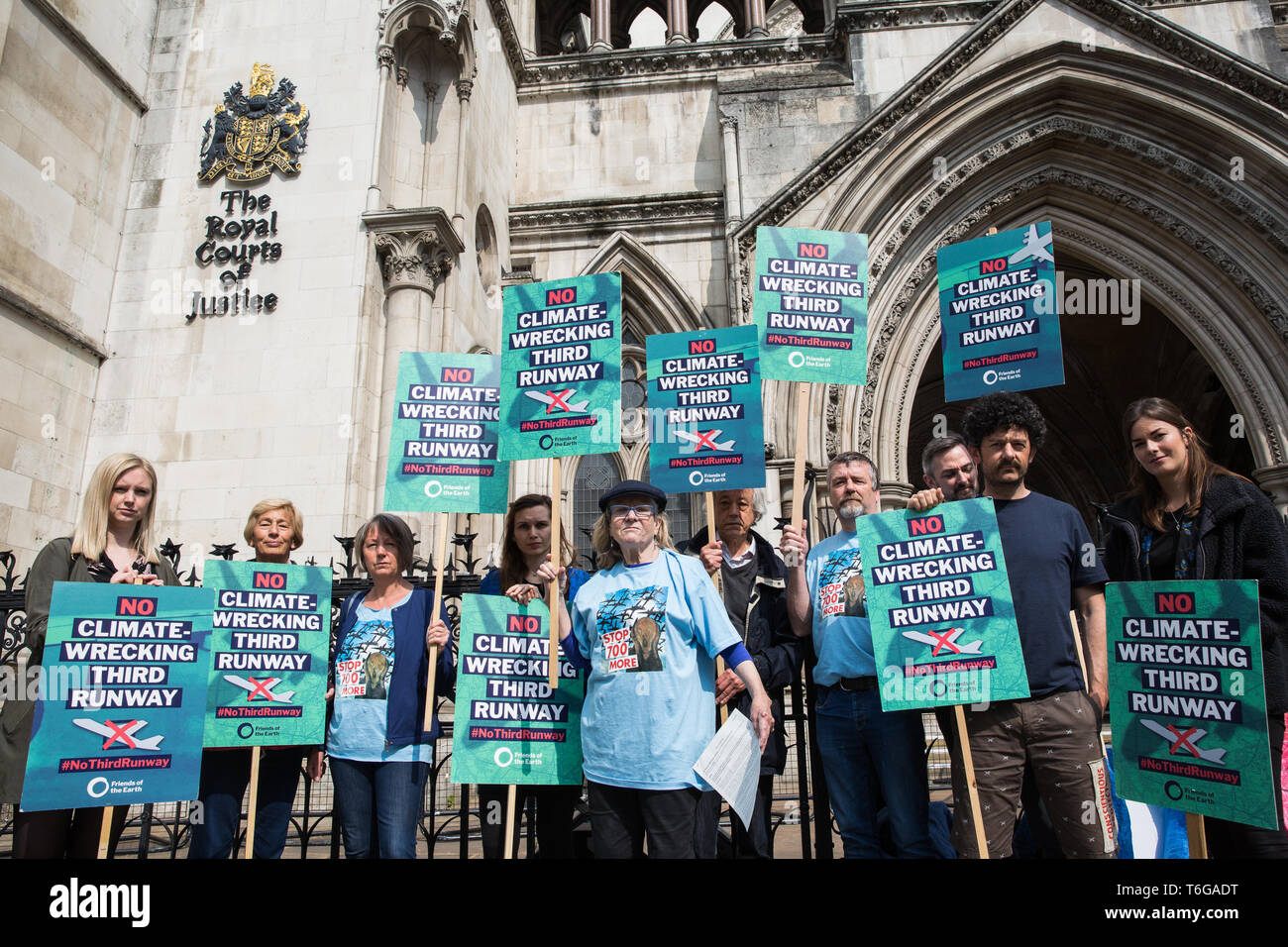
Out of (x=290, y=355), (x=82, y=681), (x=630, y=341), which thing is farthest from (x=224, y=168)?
(x=82, y=681)

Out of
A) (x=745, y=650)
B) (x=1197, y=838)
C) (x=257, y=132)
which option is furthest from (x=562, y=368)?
(x=257, y=132)

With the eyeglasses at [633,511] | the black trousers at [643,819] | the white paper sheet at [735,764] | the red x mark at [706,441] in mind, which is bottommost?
the black trousers at [643,819]

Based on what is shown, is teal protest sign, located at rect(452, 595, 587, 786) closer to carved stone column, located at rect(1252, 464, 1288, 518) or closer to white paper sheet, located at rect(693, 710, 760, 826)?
white paper sheet, located at rect(693, 710, 760, 826)

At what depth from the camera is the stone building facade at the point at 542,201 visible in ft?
29.6

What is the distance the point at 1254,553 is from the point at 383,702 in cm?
367

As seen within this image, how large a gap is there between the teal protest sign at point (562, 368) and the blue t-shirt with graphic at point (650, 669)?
41.9 inches

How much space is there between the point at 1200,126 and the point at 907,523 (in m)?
12.0

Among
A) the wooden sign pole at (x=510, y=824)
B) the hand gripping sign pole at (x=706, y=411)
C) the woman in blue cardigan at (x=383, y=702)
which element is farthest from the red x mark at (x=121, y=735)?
the hand gripping sign pole at (x=706, y=411)

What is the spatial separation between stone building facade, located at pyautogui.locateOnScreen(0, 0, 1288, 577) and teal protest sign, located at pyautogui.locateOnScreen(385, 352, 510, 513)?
458 cm

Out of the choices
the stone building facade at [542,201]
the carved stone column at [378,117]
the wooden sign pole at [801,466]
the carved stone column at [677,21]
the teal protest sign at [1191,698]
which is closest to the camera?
the teal protest sign at [1191,698]

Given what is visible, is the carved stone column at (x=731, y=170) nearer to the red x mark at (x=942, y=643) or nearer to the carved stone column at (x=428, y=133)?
the carved stone column at (x=428, y=133)
